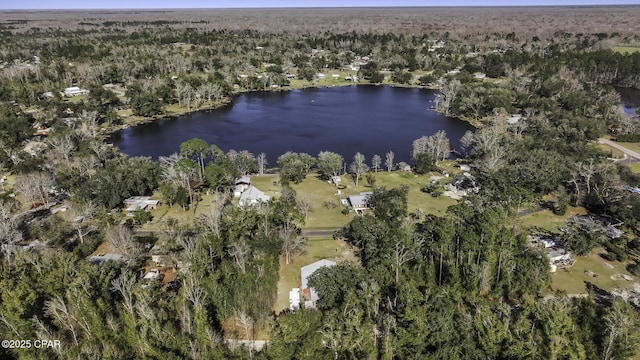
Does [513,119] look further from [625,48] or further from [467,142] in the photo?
[625,48]

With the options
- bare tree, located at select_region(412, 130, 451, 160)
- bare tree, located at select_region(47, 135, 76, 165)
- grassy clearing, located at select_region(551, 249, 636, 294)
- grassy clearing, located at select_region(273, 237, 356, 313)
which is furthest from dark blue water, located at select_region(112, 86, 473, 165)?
grassy clearing, located at select_region(551, 249, 636, 294)

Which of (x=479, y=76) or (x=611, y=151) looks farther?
(x=479, y=76)

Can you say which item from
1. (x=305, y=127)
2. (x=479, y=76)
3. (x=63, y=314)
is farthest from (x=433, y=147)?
(x=479, y=76)

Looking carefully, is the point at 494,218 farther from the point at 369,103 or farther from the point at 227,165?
the point at 369,103

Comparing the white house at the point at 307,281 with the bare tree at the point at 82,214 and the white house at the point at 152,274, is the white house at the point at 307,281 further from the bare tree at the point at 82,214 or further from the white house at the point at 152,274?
the bare tree at the point at 82,214

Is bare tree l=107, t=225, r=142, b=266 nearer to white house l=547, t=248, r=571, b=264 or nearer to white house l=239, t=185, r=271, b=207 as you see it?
white house l=239, t=185, r=271, b=207

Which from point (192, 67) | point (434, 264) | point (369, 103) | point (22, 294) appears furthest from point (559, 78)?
point (22, 294)
